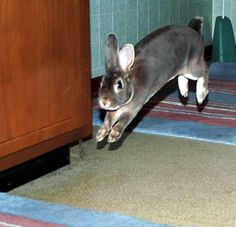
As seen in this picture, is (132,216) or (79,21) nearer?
(132,216)

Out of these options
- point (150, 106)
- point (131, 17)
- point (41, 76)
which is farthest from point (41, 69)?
point (131, 17)

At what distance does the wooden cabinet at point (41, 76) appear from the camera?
1.67m

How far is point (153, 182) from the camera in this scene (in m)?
1.89

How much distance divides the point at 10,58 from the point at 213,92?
165 cm

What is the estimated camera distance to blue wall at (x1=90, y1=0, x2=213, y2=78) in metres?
3.02

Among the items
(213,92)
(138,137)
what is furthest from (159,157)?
(213,92)

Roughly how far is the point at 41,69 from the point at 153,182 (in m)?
0.53

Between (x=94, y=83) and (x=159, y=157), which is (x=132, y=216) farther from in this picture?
(x=94, y=83)

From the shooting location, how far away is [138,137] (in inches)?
93.9

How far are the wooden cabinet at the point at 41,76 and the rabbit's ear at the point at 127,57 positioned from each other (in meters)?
0.58

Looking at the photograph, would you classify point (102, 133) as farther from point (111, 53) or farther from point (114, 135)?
point (111, 53)

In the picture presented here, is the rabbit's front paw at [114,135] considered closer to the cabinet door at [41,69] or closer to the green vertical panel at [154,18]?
the cabinet door at [41,69]

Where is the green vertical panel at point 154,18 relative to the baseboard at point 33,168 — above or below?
above

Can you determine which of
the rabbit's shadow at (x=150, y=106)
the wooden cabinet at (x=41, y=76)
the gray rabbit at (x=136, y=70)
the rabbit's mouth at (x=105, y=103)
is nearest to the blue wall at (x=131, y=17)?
the rabbit's shadow at (x=150, y=106)
